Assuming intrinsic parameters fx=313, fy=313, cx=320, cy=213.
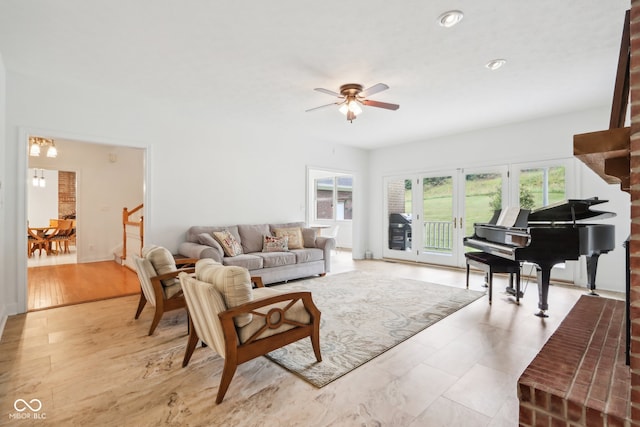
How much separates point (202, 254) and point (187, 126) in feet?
6.67

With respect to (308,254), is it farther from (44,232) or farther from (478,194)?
(44,232)

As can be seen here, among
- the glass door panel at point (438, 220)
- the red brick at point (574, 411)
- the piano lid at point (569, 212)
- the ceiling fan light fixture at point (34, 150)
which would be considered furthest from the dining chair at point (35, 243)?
the piano lid at point (569, 212)

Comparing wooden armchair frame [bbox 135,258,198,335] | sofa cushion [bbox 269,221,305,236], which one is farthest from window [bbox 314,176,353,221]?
wooden armchair frame [bbox 135,258,198,335]

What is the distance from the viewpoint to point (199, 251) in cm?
405

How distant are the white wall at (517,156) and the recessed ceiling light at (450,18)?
3519 mm

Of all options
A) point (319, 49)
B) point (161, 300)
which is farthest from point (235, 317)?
point (319, 49)

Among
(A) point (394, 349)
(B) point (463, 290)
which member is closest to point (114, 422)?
(A) point (394, 349)

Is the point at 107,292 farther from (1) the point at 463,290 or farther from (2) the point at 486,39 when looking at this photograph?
(2) the point at 486,39

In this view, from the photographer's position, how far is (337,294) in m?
4.23

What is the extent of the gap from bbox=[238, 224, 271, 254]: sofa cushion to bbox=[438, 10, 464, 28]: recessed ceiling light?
12.7 feet

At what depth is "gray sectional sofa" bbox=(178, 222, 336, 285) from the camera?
435 centimetres

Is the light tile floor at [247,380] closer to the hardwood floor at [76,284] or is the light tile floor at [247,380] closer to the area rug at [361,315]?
the area rug at [361,315]

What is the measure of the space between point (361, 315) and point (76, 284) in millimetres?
4282

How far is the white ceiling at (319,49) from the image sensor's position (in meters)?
2.38
